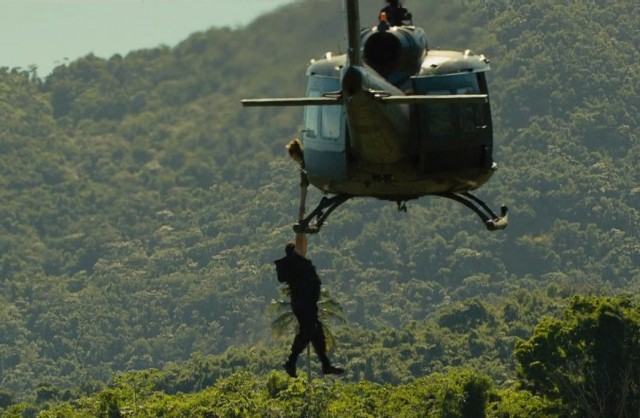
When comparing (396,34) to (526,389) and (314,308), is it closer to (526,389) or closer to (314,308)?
(314,308)

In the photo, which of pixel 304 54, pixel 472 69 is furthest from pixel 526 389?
pixel 472 69

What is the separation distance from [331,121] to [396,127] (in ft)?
5.85

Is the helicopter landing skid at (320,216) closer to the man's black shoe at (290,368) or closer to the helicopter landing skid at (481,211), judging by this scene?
the helicopter landing skid at (481,211)

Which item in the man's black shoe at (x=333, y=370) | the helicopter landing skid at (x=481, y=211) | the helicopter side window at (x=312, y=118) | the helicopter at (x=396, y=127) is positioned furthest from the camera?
the helicopter landing skid at (x=481, y=211)

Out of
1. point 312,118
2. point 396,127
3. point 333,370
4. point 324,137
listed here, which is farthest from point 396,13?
point 333,370

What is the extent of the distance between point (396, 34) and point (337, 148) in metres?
1.88

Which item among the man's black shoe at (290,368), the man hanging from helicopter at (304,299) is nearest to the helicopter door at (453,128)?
the man hanging from helicopter at (304,299)

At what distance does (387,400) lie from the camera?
155 metres

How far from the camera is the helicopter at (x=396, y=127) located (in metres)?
34.1

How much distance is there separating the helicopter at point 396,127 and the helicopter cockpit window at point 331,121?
0.01m

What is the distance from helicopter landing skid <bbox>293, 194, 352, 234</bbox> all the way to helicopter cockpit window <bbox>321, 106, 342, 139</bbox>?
102 cm

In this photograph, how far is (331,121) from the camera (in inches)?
1421

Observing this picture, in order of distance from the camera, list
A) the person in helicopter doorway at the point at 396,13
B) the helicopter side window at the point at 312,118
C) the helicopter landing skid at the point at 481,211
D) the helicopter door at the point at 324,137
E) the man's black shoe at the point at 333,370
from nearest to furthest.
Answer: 1. the man's black shoe at the point at 333,370
2. the helicopter door at the point at 324,137
3. the helicopter side window at the point at 312,118
4. the person in helicopter doorway at the point at 396,13
5. the helicopter landing skid at the point at 481,211

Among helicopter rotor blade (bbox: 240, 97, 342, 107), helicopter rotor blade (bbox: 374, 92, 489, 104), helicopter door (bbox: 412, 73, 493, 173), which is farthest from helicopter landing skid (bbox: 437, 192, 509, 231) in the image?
helicopter rotor blade (bbox: 374, 92, 489, 104)
